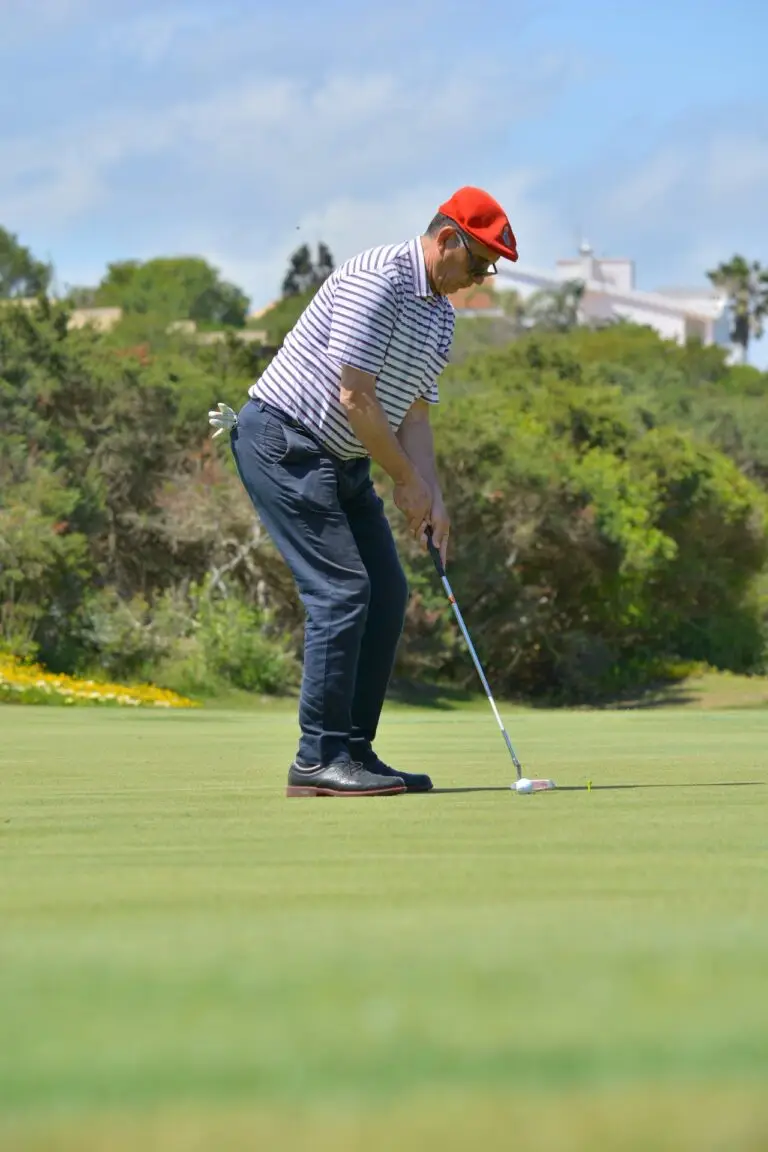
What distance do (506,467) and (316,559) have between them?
35.0m

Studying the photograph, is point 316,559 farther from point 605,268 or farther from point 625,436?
point 605,268

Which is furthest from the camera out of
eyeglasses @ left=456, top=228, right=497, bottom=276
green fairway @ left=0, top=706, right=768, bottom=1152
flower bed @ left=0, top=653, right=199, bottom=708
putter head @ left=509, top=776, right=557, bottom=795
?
flower bed @ left=0, top=653, right=199, bottom=708

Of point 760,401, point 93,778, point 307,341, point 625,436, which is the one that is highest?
point 760,401

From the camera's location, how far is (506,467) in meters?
42.7

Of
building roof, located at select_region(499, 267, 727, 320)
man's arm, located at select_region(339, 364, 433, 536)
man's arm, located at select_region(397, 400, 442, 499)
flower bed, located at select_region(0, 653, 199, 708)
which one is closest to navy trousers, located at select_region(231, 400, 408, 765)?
man's arm, located at select_region(339, 364, 433, 536)

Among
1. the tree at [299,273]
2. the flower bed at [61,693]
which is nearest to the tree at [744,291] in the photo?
the tree at [299,273]

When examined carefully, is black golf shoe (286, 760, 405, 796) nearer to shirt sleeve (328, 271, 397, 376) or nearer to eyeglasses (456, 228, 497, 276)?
shirt sleeve (328, 271, 397, 376)

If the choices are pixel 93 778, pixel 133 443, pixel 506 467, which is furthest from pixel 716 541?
pixel 93 778

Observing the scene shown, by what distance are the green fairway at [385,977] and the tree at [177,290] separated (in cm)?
10848

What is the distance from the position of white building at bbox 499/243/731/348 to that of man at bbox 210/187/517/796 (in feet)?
490

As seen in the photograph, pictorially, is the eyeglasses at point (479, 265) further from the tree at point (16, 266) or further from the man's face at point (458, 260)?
the tree at point (16, 266)

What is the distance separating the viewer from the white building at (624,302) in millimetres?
163000

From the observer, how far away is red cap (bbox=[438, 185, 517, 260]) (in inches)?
301

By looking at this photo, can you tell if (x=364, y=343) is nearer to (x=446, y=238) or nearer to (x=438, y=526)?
(x=446, y=238)
